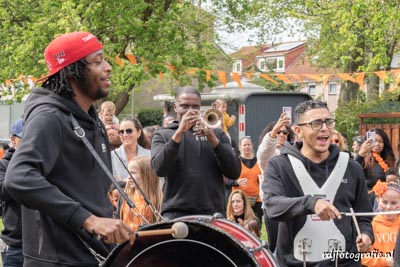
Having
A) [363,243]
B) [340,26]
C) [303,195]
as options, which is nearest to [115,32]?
[340,26]

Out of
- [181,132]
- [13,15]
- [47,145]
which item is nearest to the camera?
[47,145]

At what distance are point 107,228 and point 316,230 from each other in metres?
2.06

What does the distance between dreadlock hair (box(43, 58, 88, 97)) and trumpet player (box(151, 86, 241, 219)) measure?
7.58ft

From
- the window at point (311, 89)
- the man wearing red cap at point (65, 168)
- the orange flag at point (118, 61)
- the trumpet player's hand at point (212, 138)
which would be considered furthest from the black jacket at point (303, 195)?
the window at point (311, 89)

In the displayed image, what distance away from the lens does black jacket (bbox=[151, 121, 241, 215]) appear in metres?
6.44

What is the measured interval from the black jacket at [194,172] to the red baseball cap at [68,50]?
2337 mm

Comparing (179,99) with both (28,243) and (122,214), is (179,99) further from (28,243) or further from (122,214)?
(28,243)

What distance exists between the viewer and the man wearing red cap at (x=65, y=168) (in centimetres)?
375

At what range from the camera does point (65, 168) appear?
3.96 m

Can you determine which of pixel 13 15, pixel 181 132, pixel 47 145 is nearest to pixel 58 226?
pixel 47 145

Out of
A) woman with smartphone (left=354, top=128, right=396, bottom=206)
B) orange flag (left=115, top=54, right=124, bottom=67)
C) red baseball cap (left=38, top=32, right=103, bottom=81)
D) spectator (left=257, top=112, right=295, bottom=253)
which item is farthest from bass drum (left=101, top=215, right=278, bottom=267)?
orange flag (left=115, top=54, right=124, bottom=67)

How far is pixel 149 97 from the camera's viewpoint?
189 feet

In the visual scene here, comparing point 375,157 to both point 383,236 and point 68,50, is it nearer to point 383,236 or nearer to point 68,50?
point 383,236

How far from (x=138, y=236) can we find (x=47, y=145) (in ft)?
2.14
